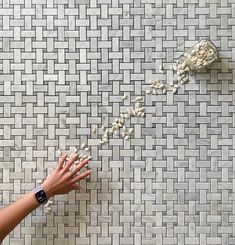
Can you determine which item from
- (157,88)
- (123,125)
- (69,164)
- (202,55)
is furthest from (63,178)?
(202,55)

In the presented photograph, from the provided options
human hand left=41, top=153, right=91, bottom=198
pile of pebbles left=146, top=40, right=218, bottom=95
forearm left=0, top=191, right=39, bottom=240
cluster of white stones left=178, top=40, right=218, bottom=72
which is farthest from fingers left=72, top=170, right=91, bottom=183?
cluster of white stones left=178, top=40, right=218, bottom=72

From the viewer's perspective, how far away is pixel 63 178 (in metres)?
1.17

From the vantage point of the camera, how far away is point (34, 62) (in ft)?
4.03

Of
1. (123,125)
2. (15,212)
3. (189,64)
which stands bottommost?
(15,212)

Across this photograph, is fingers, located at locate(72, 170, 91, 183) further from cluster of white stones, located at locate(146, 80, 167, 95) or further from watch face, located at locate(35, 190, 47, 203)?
cluster of white stones, located at locate(146, 80, 167, 95)

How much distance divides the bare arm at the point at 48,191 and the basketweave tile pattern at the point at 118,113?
0.05 m

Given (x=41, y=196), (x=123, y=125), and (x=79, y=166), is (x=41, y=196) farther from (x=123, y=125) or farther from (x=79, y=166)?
(x=123, y=125)

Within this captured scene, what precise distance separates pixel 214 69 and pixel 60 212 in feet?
1.68

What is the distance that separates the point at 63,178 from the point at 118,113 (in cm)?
20

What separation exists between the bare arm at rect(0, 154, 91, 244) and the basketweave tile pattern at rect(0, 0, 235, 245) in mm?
46

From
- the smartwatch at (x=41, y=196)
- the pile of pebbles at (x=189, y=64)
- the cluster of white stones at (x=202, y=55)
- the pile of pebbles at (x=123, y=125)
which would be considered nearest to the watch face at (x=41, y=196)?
the smartwatch at (x=41, y=196)

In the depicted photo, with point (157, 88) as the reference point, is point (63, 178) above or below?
below

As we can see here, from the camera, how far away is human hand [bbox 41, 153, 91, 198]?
1169 mm

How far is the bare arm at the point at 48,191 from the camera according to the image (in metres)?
1.13
